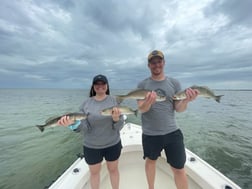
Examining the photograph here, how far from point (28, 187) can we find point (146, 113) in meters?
4.45

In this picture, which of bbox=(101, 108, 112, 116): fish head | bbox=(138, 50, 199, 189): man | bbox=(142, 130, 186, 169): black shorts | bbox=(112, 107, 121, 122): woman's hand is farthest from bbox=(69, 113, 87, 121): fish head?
bbox=(142, 130, 186, 169): black shorts

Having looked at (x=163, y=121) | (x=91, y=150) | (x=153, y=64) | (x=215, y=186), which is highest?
(x=153, y=64)

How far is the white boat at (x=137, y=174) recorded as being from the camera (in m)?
2.41

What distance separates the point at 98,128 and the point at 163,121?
92 cm

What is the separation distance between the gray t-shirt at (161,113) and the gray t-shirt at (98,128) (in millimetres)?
470

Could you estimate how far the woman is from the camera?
2213 millimetres

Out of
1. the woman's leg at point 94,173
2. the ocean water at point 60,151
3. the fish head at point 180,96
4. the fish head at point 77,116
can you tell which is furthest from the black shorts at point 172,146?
the ocean water at point 60,151

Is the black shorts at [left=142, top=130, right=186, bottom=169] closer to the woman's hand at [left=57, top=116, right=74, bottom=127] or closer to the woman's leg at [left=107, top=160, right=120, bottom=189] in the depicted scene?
the woman's leg at [left=107, top=160, right=120, bottom=189]

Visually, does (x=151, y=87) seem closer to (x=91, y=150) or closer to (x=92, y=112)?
(x=92, y=112)

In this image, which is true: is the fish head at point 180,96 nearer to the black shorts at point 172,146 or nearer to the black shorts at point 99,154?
the black shorts at point 172,146

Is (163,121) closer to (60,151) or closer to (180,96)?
(180,96)

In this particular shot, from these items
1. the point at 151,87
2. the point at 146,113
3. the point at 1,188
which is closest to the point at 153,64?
the point at 151,87

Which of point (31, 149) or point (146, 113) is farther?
point (31, 149)

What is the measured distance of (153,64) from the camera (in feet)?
7.47
